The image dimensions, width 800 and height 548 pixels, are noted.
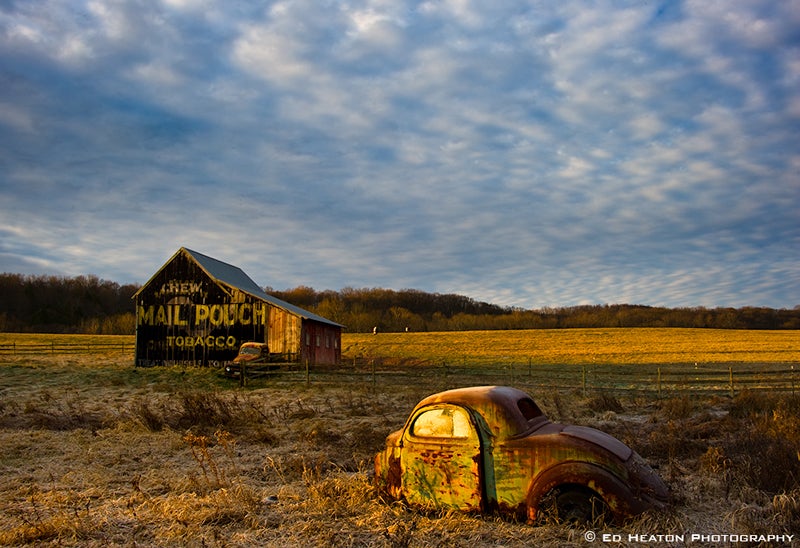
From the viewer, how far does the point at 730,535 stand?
5.57 meters

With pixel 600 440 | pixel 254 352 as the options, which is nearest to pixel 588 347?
pixel 254 352

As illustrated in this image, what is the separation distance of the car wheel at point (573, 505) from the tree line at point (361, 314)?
6861cm

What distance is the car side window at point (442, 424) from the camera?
632 centimetres

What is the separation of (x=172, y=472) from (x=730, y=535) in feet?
26.1

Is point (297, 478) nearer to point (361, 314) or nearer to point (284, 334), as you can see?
point (284, 334)

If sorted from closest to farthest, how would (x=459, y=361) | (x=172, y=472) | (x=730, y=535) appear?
(x=730, y=535) < (x=172, y=472) < (x=459, y=361)

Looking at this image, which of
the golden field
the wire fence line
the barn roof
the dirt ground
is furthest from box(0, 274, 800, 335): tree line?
the dirt ground

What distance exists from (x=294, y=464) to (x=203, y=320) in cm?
2391

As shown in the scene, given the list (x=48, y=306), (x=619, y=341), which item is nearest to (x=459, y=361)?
(x=619, y=341)

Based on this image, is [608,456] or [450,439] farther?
[450,439]

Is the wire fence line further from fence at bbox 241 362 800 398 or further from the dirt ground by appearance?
the dirt ground

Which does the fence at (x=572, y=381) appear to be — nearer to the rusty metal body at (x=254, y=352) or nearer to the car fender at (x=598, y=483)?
the rusty metal body at (x=254, y=352)

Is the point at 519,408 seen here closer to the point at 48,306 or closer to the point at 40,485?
the point at 40,485

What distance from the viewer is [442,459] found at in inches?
250
